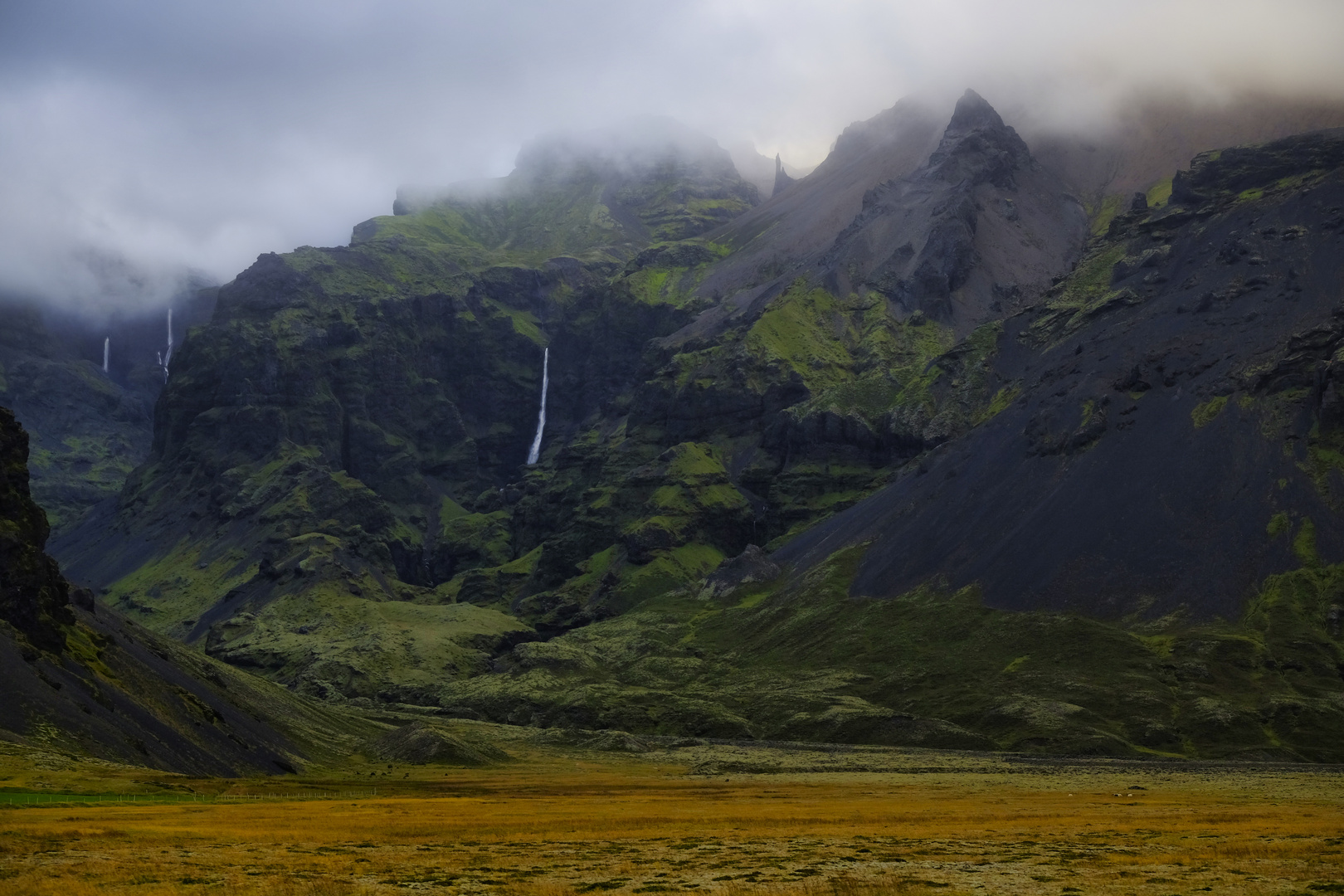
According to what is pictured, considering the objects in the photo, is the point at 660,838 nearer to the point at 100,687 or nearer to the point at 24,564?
the point at 100,687

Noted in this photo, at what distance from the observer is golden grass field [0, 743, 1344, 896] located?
43250 millimetres

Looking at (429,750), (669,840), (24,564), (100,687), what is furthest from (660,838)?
(429,750)

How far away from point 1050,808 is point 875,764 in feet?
257

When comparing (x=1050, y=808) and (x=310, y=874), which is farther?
(x=1050, y=808)

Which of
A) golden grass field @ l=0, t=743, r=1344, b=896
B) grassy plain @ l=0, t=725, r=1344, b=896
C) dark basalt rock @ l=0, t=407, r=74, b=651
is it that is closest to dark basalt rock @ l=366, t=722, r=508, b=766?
grassy plain @ l=0, t=725, r=1344, b=896

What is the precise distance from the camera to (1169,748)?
185 m

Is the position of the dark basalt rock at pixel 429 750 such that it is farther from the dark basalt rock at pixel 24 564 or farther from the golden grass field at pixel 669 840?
the dark basalt rock at pixel 24 564

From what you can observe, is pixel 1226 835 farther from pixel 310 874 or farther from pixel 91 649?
pixel 91 649

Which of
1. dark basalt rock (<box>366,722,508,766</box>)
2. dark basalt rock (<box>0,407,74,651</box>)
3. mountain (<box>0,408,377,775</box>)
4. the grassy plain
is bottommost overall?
dark basalt rock (<box>366,722,508,766</box>)

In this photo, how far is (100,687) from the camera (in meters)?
122

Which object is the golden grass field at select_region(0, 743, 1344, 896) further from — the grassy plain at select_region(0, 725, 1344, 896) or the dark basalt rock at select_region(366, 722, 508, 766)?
the dark basalt rock at select_region(366, 722, 508, 766)

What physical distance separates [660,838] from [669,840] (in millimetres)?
2072

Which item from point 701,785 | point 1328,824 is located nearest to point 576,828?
point 1328,824

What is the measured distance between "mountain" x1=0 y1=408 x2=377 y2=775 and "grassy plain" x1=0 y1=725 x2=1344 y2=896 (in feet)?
28.8
